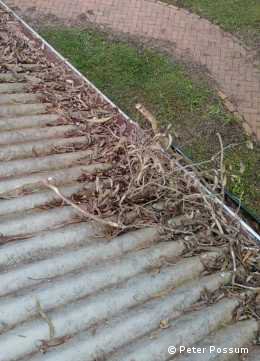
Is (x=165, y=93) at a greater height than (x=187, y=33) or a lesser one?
lesser

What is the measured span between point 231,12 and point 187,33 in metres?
1.32

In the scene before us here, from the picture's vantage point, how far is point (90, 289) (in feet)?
9.80

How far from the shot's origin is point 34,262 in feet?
10.0

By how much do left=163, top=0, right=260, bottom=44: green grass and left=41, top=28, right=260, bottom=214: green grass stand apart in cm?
173

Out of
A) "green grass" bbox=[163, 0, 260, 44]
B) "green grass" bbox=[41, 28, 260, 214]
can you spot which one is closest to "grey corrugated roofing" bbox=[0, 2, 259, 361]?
"green grass" bbox=[41, 28, 260, 214]

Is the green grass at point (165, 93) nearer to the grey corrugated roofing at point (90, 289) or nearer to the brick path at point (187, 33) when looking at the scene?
the brick path at point (187, 33)

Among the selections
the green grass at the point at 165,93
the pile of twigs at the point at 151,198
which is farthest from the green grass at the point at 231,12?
the pile of twigs at the point at 151,198

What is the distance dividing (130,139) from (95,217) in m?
1.06

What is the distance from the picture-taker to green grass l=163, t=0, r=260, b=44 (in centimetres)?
907

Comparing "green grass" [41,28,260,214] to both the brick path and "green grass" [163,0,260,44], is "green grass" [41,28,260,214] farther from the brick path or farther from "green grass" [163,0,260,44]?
"green grass" [163,0,260,44]

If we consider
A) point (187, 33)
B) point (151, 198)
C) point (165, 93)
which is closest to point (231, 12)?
point (187, 33)

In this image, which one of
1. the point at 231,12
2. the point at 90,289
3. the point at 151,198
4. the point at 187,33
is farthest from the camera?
the point at 231,12

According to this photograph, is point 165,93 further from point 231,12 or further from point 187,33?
point 231,12

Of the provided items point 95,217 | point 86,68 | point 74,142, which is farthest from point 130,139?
point 86,68
